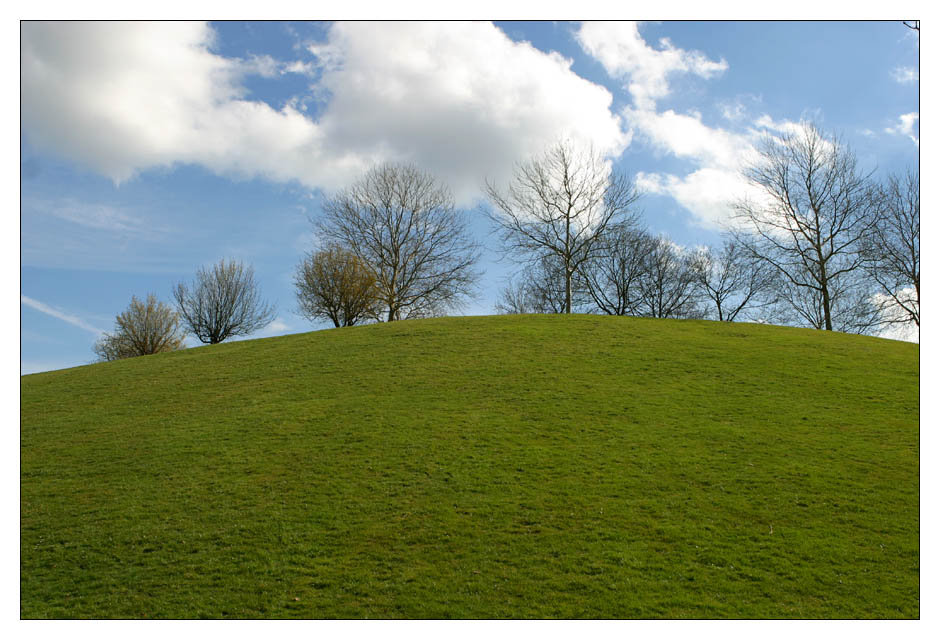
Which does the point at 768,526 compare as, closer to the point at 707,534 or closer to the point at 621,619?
the point at 707,534

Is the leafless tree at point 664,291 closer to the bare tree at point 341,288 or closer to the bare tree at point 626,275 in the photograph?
the bare tree at point 626,275

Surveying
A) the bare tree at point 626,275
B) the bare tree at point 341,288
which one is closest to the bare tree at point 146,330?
the bare tree at point 341,288

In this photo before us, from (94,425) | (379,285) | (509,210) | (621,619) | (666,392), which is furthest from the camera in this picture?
(379,285)

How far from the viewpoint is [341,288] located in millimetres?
41188

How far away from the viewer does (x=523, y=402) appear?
1614 cm

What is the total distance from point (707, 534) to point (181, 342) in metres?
47.8

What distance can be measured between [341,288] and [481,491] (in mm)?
32144

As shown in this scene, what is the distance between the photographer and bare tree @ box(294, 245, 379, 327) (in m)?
41.2

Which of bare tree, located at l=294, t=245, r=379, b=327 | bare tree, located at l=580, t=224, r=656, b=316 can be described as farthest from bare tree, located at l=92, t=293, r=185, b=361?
bare tree, located at l=580, t=224, r=656, b=316

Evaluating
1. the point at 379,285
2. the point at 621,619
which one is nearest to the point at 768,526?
the point at 621,619

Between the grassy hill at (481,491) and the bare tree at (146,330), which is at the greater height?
the bare tree at (146,330)

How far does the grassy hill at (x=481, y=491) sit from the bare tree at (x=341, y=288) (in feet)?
67.8

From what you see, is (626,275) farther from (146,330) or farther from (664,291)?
(146,330)

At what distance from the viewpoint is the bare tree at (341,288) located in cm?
4125
